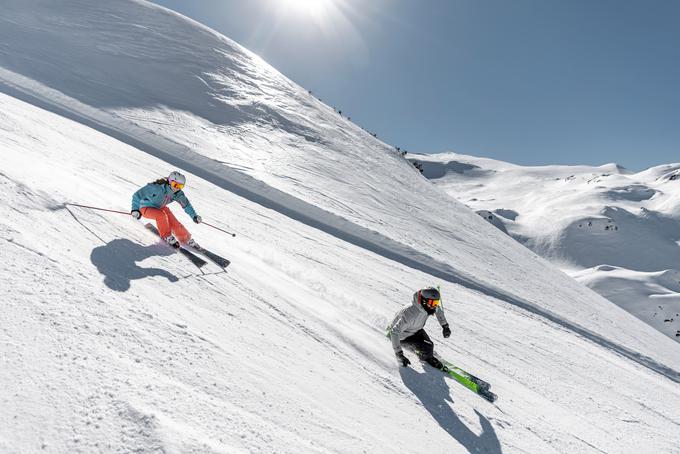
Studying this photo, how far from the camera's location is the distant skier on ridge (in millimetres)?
7418

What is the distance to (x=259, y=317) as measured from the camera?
591 cm

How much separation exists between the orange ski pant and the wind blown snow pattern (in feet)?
0.91

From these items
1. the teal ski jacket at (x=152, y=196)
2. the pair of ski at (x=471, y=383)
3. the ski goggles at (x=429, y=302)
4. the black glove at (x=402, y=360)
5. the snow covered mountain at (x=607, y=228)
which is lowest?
the black glove at (x=402, y=360)

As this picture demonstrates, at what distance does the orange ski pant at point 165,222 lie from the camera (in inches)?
294

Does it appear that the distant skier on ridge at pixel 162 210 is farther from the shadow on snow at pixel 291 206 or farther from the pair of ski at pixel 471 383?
the shadow on snow at pixel 291 206

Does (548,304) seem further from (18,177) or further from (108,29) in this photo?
(108,29)

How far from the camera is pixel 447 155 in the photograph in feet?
581

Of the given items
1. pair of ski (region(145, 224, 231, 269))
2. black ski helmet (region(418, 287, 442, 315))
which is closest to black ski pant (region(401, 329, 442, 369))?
black ski helmet (region(418, 287, 442, 315))

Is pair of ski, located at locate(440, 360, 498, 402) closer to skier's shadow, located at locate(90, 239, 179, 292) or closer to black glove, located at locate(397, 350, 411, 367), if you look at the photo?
black glove, located at locate(397, 350, 411, 367)

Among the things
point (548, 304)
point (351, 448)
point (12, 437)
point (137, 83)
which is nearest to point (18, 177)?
point (12, 437)

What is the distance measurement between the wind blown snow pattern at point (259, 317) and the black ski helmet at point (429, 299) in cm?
95

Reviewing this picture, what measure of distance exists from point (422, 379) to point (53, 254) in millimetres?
5212

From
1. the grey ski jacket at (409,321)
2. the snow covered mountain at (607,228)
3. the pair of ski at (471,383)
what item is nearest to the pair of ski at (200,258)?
the grey ski jacket at (409,321)

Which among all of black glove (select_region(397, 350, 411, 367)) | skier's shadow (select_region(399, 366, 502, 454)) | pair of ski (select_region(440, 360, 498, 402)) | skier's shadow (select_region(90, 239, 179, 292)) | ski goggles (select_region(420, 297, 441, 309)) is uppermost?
ski goggles (select_region(420, 297, 441, 309))
